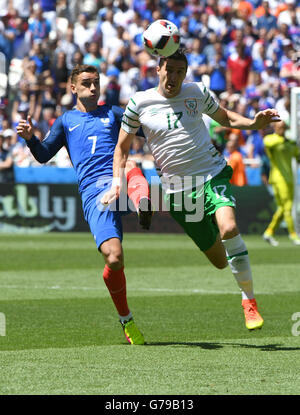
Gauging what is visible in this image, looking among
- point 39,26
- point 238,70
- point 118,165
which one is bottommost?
point 238,70

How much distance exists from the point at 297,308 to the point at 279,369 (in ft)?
11.8

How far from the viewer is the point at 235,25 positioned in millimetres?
25188

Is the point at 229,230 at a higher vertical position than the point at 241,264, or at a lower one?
higher

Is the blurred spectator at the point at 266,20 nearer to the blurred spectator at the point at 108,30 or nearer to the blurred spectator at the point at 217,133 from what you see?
the blurred spectator at the point at 108,30

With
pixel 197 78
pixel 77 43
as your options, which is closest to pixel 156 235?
pixel 197 78

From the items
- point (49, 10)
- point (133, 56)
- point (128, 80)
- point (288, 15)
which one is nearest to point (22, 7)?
point (49, 10)

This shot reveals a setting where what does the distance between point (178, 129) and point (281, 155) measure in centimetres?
1122

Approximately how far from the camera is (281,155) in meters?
19.1

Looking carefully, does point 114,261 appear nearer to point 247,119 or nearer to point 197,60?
point 247,119

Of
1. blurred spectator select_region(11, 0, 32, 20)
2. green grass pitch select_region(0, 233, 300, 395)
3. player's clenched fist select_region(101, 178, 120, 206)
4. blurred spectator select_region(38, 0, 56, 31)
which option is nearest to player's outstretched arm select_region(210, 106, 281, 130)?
player's clenched fist select_region(101, 178, 120, 206)

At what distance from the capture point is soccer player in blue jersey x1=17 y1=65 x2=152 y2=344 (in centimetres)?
793

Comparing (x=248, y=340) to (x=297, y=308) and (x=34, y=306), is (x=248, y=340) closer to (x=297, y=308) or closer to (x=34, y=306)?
(x=297, y=308)

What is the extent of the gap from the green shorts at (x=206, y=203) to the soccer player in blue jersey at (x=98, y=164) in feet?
1.35

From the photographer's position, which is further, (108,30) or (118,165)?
(108,30)
